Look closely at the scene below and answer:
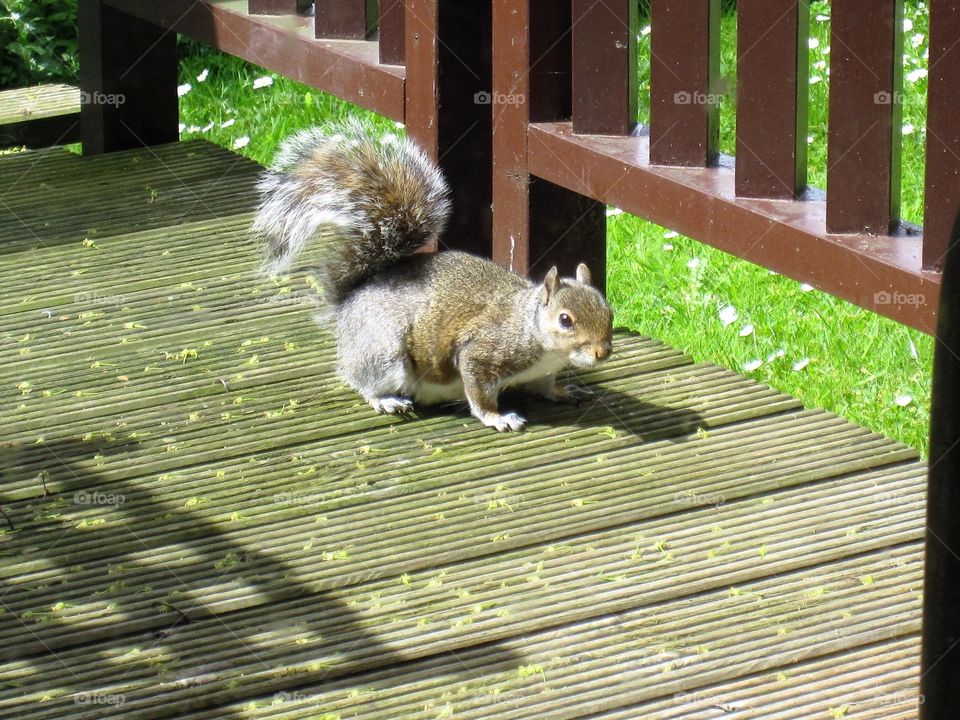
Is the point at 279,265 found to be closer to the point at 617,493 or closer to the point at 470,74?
the point at 470,74

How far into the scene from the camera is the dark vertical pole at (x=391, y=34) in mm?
3732

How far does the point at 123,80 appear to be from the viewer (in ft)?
16.2

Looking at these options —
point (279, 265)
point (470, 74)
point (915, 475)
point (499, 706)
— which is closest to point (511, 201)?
point (470, 74)

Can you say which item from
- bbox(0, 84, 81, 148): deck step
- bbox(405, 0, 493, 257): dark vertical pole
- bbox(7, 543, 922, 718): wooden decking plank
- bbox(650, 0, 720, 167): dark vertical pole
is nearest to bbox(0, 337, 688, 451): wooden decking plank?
bbox(650, 0, 720, 167): dark vertical pole

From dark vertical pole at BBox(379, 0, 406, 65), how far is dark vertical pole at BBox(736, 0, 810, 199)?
1136 mm

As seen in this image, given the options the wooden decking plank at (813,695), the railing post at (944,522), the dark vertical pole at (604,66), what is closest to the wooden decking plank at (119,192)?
the dark vertical pole at (604,66)

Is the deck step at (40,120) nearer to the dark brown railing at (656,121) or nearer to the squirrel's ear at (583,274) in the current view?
the dark brown railing at (656,121)

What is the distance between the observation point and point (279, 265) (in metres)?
3.61

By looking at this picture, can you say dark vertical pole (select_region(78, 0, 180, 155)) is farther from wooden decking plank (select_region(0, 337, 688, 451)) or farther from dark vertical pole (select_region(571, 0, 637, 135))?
dark vertical pole (select_region(571, 0, 637, 135))

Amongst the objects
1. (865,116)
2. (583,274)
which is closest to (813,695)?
(865,116)

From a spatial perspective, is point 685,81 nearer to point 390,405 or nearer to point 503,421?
point 503,421

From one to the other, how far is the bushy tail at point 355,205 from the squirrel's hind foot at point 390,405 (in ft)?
1.26

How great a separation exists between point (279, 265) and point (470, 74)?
66 cm

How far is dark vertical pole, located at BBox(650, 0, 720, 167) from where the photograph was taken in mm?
3027
